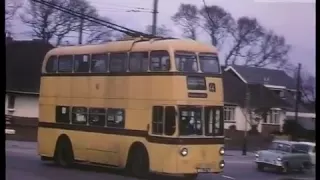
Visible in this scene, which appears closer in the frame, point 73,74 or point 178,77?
point 178,77

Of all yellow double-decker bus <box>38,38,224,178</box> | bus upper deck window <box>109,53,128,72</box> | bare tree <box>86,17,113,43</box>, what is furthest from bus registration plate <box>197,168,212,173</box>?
bare tree <box>86,17,113,43</box>

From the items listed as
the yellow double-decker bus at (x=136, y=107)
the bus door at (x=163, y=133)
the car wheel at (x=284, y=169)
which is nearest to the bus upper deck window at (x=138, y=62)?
the yellow double-decker bus at (x=136, y=107)

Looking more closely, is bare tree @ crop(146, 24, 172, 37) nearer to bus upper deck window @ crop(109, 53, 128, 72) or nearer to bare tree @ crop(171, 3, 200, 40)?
bare tree @ crop(171, 3, 200, 40)

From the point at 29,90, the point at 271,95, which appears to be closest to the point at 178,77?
the point at 271,95

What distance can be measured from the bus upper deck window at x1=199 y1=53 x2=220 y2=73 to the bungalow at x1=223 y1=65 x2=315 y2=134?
0.23 ft

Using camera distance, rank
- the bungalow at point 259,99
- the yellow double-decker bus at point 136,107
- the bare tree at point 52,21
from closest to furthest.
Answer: the yellow double-decker bus at point 136,107
the bungalow at point 259,99
the bare tree at point 52,21

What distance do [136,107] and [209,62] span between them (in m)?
0.55

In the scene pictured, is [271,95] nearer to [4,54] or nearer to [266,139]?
[266,139]

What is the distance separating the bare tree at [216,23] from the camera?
5.01 meters

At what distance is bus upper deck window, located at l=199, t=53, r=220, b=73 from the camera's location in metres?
4.90

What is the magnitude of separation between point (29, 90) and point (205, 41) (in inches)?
48.1

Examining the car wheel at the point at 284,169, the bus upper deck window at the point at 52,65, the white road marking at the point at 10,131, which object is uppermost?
the bus upper deck window at the point at 52,65

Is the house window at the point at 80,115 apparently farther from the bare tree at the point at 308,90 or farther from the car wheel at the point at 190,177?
the bare tree at the point at 308,90

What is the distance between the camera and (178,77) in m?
4.82
